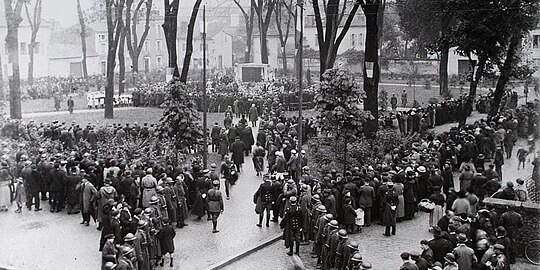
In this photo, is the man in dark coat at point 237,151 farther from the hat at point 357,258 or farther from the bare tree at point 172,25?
the hat at point 357,258

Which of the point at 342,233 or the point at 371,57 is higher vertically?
the point at 371,57

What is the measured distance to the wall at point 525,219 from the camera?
13.6 metres

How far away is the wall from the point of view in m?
13.6

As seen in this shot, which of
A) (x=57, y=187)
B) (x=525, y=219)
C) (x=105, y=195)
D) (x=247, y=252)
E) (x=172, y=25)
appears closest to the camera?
(x=525, y=219)

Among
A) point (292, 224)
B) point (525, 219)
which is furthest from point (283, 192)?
point (525, 219)

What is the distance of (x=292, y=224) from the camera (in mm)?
13844

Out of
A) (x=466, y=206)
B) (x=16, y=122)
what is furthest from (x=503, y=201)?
(x=16, y=122)

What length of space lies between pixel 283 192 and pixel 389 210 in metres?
2.60

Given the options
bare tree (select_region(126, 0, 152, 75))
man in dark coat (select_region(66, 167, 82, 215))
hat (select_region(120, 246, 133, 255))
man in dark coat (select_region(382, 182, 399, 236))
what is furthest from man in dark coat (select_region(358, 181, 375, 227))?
bare tree (select_region(126, 0, 152, 75))

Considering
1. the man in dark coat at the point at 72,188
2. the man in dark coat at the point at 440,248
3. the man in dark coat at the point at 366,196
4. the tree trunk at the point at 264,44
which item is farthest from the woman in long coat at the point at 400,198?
the tree trunk at the point at 264,44

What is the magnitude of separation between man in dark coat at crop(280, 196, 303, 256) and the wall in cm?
427

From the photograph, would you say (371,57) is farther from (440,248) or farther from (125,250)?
(125,250)

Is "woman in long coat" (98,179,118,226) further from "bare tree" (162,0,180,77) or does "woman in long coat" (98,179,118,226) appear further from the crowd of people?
"bare tree" (162,0,180,77)

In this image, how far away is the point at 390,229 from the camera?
16078 millimetres
